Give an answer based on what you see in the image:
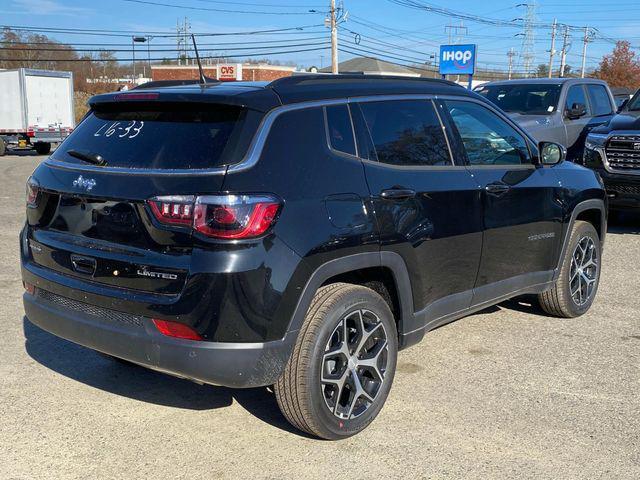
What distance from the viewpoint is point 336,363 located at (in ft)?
11.7

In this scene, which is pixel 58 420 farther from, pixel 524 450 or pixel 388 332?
pixel 524 450

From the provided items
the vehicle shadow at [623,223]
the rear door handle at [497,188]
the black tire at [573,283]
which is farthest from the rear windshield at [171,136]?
the vehicle shadow at [623,223]

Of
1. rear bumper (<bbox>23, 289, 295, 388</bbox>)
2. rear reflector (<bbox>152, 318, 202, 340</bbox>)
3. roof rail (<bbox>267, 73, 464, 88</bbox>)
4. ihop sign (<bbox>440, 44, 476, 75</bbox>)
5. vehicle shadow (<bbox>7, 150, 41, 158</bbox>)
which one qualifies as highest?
ihop sign (<bbox>440, 44, 476, 75</bbox>)

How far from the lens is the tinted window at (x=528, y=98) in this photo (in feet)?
36.8

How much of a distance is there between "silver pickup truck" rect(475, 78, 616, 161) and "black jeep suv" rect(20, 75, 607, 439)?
7093 millimetres

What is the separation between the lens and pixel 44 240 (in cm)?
362

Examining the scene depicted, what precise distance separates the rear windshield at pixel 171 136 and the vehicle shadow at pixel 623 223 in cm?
Answer: 800

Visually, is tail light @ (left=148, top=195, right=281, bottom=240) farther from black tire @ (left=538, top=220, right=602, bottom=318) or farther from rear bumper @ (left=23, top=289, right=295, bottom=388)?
black tire @ (left=538, top=220, right=602, bottom=318)

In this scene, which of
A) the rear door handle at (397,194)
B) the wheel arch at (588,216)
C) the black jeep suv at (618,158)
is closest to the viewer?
the rear door handle at (397,194)

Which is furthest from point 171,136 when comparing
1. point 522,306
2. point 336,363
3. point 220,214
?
point 522,306

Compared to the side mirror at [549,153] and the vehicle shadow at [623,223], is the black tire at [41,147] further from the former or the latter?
the side mirror at [549,153]

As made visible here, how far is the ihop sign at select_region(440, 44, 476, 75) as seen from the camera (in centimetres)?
3072

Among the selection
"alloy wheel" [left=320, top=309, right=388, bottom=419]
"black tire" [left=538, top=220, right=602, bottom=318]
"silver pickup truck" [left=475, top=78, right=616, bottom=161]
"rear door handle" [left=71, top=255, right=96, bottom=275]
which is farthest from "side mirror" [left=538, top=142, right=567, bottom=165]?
"silver pickup truck" [left=475, top=78, right=616, bottom=161]

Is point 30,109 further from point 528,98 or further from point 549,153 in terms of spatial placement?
point 549,153
